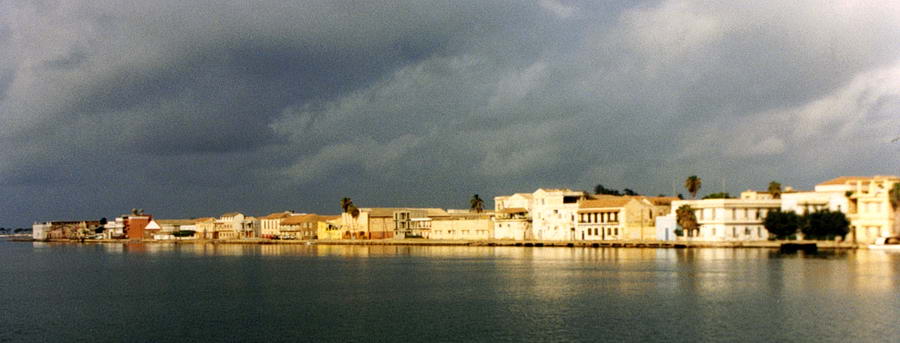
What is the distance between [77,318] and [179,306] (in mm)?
5333

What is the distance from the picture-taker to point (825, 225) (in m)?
79.7

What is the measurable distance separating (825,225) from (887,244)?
6.26 m

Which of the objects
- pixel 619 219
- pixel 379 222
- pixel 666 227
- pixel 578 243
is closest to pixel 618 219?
pixel 619 219

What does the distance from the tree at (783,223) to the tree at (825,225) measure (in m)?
0.88

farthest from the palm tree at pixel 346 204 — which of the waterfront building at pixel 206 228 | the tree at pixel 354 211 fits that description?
the waterfront building at pixel 206 228

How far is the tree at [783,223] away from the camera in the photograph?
8194 centimetres

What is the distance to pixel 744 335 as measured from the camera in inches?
1180

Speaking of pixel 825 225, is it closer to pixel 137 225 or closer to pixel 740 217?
pixel 740 217

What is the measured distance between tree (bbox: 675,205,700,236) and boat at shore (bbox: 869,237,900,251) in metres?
18.8

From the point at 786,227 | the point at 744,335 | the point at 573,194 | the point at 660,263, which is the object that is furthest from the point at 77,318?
the point at 573,194

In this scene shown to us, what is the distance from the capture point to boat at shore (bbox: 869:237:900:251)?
73.8 metres

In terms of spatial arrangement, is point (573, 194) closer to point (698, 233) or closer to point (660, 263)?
point (698, 233)

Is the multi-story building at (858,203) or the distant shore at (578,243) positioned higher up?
the multi-story building at (858,203)

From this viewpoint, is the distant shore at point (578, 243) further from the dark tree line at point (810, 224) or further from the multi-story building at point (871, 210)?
the multi-story building at point (871, 210)
